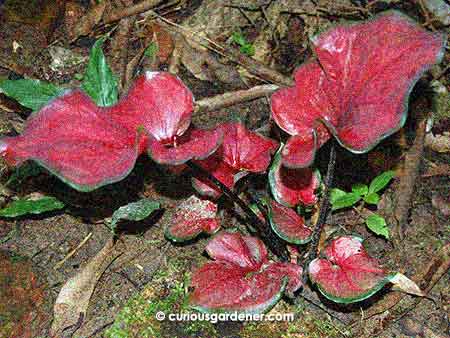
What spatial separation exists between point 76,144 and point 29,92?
819 mm

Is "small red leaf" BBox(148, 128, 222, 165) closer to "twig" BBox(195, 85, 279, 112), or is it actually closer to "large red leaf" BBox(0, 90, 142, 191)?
"large red leaf" BBox(0, 90, 142, 191)

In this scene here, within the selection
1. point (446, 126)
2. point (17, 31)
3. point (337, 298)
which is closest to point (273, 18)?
point (446, 126)

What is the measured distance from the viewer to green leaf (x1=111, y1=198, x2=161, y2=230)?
1.91 m

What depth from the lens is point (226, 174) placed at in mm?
1910

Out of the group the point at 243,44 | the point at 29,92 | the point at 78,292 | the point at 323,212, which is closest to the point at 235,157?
the point at 323,212

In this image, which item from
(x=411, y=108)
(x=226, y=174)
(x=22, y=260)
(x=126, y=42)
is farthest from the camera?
(x=126, y=42)

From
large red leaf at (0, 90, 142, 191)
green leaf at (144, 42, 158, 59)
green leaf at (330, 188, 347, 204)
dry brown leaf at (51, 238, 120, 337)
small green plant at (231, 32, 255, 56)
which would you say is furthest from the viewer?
small green plant at (231, 32, 255, 56)

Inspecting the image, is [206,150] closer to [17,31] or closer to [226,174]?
[226,174]

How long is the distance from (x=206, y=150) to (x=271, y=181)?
18.0 inches

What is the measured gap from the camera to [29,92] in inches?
87.7

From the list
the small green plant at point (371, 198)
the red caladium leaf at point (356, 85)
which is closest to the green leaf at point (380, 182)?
the small green plant at point (371, 198)

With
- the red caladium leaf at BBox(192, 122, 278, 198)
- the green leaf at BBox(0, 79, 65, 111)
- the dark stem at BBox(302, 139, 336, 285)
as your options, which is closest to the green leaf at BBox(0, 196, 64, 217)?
the green leaf at BBox(0, 79, 65, 111)

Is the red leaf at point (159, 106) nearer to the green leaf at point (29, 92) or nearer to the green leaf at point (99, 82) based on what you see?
the green leaf at point (99, 82)

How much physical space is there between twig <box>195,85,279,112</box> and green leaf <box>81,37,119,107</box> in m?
0.43
